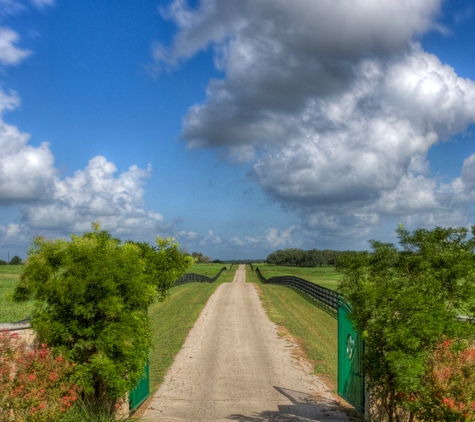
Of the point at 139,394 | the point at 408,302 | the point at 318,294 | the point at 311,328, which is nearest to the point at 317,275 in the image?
the point at 318,294

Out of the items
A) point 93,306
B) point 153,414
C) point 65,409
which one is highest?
point 93,306

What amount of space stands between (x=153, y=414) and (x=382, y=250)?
18.2 ft

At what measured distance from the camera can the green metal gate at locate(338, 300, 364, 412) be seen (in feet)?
30.4

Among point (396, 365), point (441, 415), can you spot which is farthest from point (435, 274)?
point (441, 415)

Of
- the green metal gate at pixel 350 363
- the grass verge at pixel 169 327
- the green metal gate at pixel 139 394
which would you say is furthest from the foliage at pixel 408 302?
the green metal gate at pixel 139 394

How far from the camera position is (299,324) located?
858 inches

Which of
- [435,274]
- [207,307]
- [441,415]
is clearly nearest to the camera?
[441,415]

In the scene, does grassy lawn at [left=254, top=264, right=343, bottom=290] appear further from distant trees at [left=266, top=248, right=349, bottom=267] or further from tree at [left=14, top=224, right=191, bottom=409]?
distant trees at [left=266, top=248, right=349, bottom=267]

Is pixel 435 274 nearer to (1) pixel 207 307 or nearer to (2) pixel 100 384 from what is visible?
(2) pixel 100 384

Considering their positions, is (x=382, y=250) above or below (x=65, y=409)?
above

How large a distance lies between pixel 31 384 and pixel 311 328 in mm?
15584

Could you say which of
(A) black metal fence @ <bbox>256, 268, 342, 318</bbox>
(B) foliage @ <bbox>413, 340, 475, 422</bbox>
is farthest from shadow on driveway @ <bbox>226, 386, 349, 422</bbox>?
(A) black metal fence @ <bbox>256, 268, 342, 318</bbox>

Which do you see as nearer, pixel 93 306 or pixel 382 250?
pixel 93 306

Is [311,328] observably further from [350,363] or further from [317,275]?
[317,275]
